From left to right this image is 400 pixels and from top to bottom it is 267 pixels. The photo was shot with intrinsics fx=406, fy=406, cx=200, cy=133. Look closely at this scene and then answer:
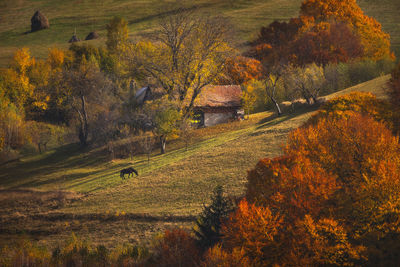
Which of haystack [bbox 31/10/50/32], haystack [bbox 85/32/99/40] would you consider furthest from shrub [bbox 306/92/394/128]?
haystack [bbox 31/10/50/32]

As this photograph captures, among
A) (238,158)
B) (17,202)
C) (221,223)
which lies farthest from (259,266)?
(17,202)

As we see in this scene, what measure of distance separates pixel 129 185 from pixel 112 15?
107468 millimetres

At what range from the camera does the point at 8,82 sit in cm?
8062

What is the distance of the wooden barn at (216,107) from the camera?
58375mm

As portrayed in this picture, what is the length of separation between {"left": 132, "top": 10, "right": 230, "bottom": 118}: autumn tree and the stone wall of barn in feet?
11.2

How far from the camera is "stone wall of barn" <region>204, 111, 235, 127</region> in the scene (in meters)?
58.4

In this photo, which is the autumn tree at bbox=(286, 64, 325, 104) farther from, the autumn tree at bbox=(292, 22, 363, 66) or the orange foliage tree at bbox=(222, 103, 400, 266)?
the orange foliage tree at bbox=(222, 103, 400, 266)

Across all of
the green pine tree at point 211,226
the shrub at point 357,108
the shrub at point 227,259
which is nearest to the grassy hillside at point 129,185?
the green pine tree at point 211,226

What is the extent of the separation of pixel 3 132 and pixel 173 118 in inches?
1144

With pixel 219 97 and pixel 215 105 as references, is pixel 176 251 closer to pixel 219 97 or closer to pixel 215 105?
pixel 215 105

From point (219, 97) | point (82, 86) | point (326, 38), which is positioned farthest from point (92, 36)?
point (219, 97)

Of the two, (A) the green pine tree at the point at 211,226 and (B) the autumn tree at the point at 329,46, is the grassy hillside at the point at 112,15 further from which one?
(A) the green pine tree at the point at 211,226

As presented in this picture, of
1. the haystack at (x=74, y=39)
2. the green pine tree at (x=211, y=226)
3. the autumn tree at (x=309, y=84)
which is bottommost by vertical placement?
the green pine tree at (x=211, y=226)

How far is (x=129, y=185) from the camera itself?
1507 inches
